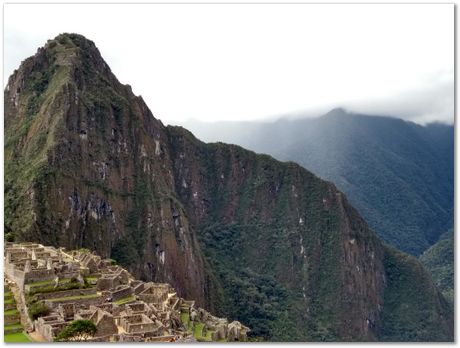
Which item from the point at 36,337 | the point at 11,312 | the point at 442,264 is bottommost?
the point at 442,264

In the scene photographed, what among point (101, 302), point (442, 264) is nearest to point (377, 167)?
point (442, 264)

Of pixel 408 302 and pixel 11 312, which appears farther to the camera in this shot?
pixel 408 302

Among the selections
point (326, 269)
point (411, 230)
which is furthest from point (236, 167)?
point (411, 230)

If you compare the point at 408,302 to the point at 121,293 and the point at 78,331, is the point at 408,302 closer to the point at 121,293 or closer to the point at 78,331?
the point at 121,293

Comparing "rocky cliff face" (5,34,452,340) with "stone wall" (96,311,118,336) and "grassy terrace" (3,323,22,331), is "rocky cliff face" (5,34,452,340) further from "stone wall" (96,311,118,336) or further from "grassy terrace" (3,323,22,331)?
"stone wall" (96,311,118,336)

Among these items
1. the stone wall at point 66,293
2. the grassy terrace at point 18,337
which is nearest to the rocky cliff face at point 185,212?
the stone wall at point 66,293

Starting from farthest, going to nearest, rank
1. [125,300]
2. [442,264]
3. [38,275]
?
[442,264] → [125,300] → [38,275]

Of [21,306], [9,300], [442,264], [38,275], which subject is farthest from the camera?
[442,264]

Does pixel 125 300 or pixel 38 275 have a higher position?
pixel 38 275
